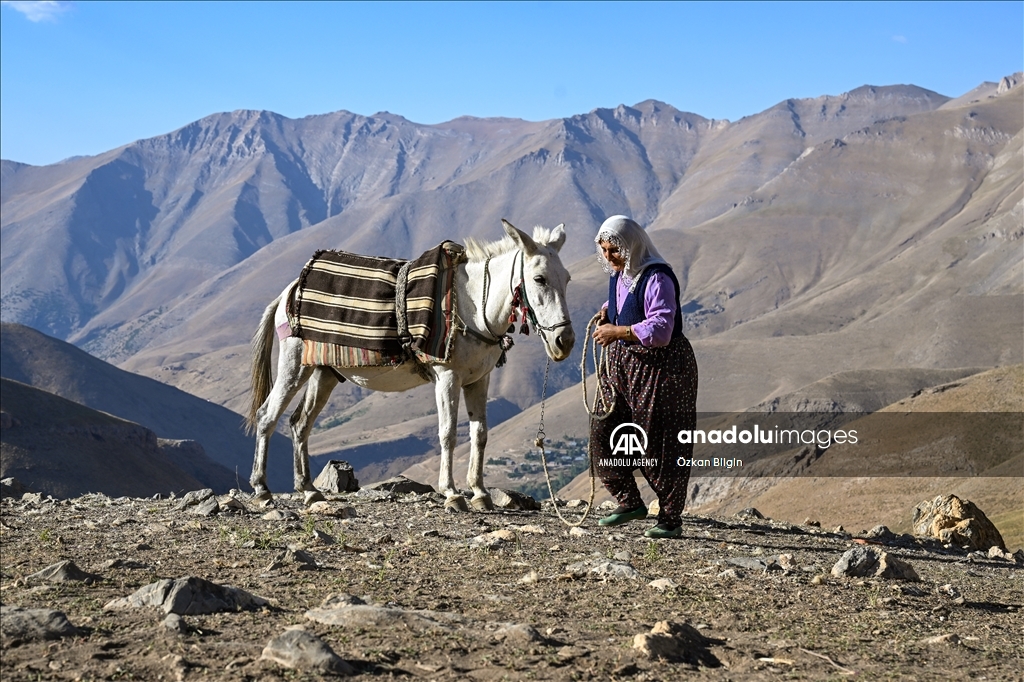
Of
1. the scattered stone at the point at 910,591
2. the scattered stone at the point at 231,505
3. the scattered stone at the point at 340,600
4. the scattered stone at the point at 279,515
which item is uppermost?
the scattered stone at the point at 231,505

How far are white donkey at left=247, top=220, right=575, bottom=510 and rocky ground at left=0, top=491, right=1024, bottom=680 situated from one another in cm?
101

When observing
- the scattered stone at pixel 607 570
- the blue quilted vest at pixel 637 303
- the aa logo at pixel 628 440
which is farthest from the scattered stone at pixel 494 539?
the blue quilted vest at pixel 637 303

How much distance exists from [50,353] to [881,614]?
152762 millimetres

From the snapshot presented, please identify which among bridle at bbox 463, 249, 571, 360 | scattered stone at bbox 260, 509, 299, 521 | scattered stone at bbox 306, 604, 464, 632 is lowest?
scattered stone at bbox 306, 604, 464, 632

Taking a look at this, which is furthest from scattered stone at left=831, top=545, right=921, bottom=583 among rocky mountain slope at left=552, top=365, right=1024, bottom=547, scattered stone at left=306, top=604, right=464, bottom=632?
rocky mountain slope at left=552, top=365, right=1024, bottom=547

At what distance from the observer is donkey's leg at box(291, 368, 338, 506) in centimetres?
1163

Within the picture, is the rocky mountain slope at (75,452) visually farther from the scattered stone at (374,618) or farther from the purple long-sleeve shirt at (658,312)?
the scattered stone at (374,618)

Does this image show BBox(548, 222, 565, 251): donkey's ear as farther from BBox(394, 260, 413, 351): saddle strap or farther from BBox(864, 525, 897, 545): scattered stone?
BBox(864, 525, 897, 545): scattered stone

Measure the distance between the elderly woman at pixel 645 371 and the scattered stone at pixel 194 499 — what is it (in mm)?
4126

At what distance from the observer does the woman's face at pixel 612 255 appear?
8820 millimetres

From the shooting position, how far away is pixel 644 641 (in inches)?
233

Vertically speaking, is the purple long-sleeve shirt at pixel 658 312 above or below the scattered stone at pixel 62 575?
above

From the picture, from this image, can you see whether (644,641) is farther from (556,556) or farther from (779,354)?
(779,354)

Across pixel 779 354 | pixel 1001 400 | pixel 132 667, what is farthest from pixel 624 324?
pixel 779 354
